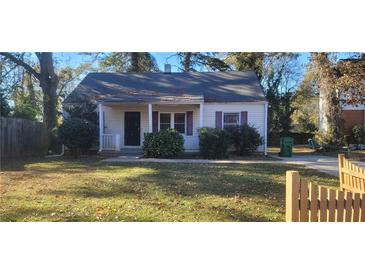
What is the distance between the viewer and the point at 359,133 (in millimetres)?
12742

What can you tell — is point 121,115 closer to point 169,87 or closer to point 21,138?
point 169,87

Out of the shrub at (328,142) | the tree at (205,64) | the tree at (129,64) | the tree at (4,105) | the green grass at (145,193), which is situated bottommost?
the green grass at (145,193)

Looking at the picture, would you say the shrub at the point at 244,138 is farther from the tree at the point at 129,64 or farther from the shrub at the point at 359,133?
the shrub at the point at 359,133

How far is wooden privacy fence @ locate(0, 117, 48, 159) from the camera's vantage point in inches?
367

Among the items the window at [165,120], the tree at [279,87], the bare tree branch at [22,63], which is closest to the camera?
the bare tree branch at [22,63]

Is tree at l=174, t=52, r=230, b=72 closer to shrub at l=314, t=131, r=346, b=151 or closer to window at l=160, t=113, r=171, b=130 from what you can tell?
window at l=160, t=113, r=171, b=130

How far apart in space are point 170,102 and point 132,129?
93.2 inches

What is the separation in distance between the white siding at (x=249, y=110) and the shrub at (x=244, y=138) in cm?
69

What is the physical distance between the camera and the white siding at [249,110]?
12.2 m

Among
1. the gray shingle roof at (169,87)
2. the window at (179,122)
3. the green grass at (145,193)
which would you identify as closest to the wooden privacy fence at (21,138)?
the green grass at (145,193)

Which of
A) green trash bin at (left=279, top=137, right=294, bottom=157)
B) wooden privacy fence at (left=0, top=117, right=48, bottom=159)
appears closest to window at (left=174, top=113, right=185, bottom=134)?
green trash bin at (left=279, top=137, right=294, bottom=157)

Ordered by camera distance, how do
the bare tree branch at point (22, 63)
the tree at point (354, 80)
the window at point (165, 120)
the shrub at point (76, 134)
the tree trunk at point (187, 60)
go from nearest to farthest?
1. the tree at point (354, 80)
2. the tree trunk at point (187, 60)
3. the bare tree branch at point (22, 63)
4. the shrub at point (76, 134)
5. the window at point (165, 120)

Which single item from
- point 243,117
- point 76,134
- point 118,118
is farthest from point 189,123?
point 76,134
